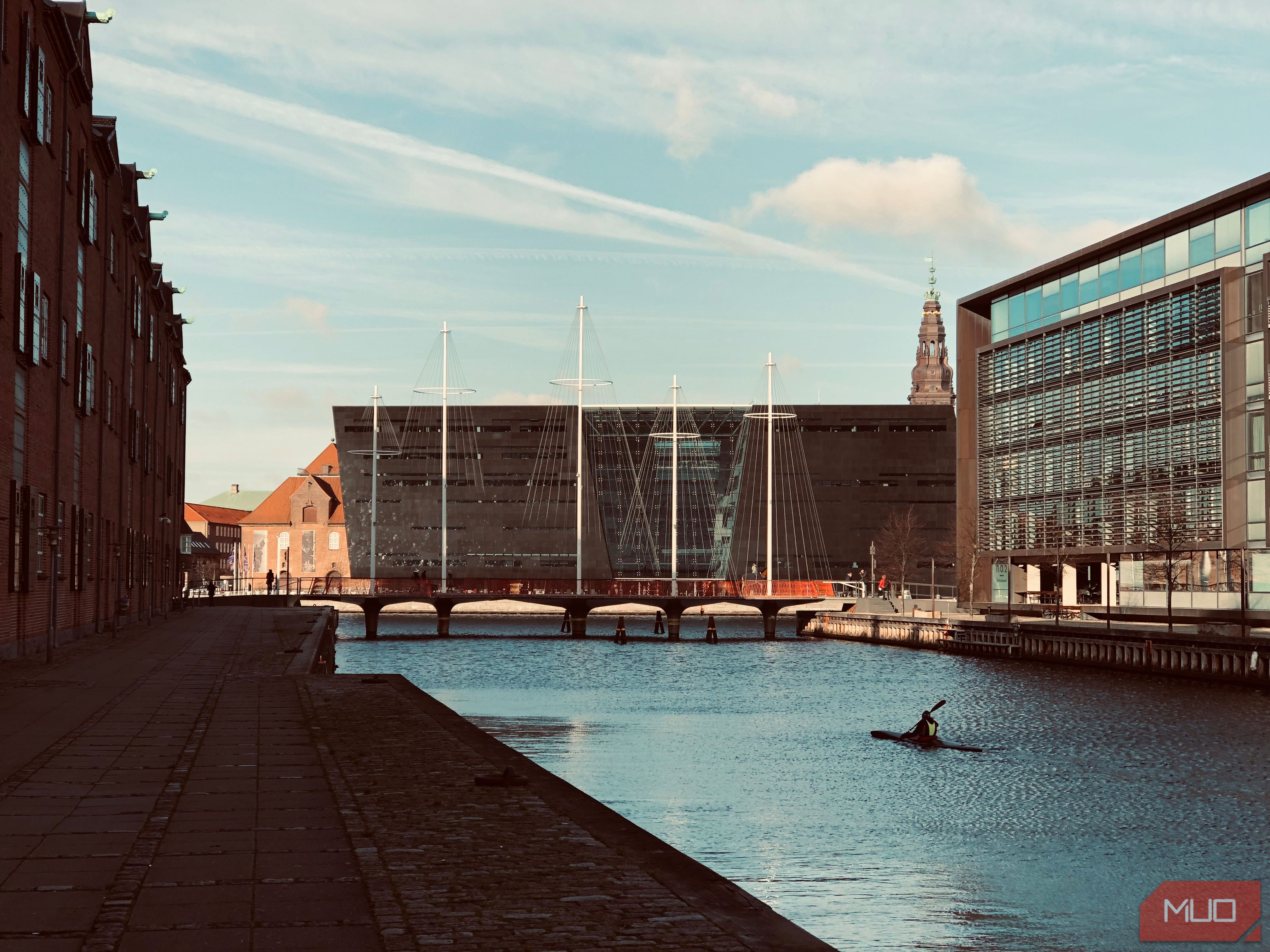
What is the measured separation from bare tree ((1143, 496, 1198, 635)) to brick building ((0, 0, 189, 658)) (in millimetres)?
47522

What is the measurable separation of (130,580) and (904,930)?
162 ft

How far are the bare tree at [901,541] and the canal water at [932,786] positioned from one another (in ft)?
253

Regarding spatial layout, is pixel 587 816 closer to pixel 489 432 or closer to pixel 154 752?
pixel 154 752

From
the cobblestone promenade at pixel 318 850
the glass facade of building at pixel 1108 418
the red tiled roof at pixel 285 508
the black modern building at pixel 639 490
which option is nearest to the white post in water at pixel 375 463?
the black modern building at pixel 639 490

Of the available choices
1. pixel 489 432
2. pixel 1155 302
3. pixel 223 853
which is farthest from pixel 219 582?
pixel 223 853

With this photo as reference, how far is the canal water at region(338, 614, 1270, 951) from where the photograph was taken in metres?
15.9

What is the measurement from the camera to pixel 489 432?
146 m

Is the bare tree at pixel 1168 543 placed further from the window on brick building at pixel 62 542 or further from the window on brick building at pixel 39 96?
the window on brick building at pixel 39 96

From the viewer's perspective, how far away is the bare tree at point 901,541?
136250 mm

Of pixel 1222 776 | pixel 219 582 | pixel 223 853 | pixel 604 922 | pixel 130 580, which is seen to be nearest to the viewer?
pixel 604 922

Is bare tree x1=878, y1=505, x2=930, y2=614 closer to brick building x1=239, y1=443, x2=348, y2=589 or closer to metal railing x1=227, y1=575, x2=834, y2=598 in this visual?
metal railing x1=227, y1=575, x2=834, y2=598

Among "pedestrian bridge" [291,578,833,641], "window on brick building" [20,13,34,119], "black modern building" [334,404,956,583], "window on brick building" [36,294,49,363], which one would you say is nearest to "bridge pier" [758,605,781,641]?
"pedestrian bridge" [291,578,833,641]

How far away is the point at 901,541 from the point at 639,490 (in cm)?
2675

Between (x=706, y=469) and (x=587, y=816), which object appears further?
(x=706, y=469)
